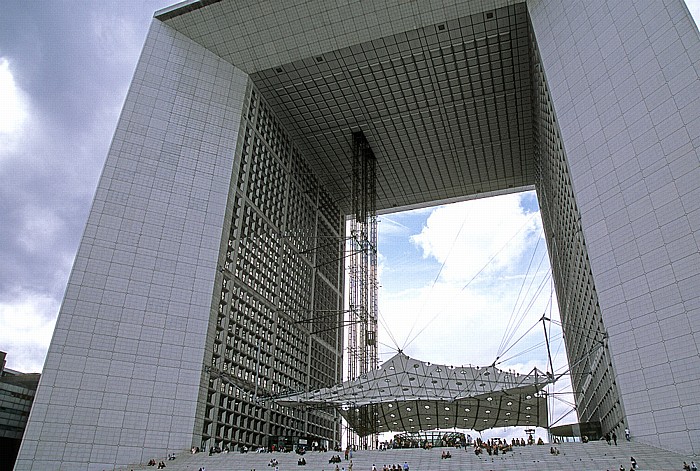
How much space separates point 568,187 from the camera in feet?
145

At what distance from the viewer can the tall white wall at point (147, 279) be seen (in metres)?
36.7

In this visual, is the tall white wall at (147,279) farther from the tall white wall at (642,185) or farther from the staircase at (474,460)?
the tall white wall at (642,185)

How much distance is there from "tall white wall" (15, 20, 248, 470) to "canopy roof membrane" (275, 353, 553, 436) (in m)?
10.6

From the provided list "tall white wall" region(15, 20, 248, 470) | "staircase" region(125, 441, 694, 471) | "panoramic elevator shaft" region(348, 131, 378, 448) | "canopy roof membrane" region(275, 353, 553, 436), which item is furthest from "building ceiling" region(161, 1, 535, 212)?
"staircase" region(125, 441, 694, 471)

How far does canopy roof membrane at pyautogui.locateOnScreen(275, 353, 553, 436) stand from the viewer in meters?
40.5

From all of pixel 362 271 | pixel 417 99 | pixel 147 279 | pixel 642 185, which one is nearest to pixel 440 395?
pixel 642 185

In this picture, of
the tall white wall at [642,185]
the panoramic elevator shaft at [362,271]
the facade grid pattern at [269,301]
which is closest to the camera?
the tall white wall at [642,185]

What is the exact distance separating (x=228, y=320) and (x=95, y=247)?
1228 centimetres

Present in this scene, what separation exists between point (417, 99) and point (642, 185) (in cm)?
2849

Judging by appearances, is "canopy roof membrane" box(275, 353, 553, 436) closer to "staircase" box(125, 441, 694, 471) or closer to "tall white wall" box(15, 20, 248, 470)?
"staircase" box(125, 441, 694, 471)

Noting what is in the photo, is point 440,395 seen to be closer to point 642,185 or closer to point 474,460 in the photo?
point 474,460

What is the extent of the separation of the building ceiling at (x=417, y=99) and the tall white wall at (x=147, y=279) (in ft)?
21.9

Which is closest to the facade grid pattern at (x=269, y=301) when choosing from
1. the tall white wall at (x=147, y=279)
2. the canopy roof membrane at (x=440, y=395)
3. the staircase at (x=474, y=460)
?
the tall white wall at (x=147, y=279)

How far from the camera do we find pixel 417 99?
58.0 metres
